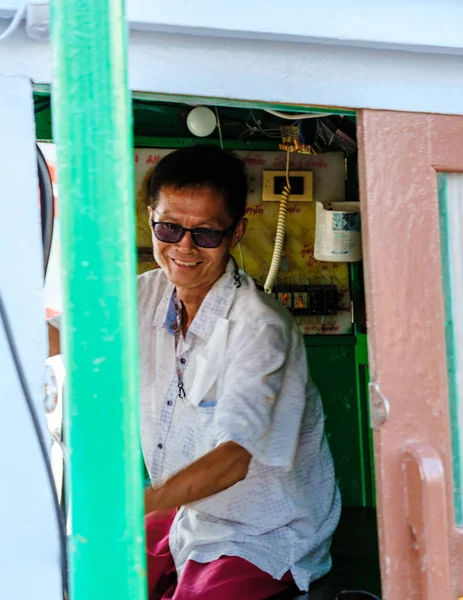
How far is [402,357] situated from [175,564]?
1252mm

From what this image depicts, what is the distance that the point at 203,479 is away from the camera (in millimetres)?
2070

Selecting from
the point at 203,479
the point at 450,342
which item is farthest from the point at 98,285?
the point at 203,479

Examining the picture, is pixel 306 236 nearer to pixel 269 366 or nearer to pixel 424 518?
pixel 269 366

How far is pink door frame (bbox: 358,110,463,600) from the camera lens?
55.1 inches

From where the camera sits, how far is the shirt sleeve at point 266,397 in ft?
6.97

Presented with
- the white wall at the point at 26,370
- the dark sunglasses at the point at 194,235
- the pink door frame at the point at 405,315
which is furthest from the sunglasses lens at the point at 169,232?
the white wall at the point at 26,370

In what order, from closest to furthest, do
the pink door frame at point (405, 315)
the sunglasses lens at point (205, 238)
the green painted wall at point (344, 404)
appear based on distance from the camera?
1. the pink door frame at point (405, 315)
2. the sunglasses lens at point (205, 238)
3. the green painted wall at point (344, 404)

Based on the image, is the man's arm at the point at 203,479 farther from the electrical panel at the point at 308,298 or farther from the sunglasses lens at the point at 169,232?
the electrical panel at the point at 308,298

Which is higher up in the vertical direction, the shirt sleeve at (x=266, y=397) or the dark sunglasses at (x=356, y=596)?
the shirt sleeve at (x=266, y=397)

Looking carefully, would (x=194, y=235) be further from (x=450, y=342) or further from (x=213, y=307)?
(x=450, y=342)

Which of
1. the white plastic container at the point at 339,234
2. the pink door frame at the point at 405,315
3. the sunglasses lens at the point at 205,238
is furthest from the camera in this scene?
the white plastic container at the point at 339,234

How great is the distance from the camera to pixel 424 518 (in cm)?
134

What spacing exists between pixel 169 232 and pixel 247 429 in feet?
2.40

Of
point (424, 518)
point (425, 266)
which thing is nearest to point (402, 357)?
point (425, 266)
